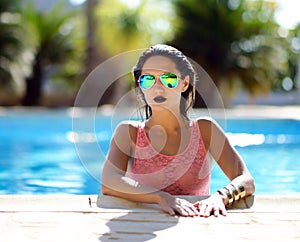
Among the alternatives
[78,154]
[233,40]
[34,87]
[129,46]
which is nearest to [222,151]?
[78,154]

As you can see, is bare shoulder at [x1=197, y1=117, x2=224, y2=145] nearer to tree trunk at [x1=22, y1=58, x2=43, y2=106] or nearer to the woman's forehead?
the woman's forehead

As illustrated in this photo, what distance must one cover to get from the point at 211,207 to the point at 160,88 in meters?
0.46

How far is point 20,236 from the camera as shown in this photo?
1.75 m

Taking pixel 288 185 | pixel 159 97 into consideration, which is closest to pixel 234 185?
pixel 159 97

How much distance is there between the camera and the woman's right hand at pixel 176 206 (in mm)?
1974

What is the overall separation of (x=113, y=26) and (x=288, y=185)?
36.7ft

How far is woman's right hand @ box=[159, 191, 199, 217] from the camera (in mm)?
1974

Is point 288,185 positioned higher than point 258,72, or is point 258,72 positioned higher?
point 258,72

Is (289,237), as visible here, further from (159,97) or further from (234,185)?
(159,97)

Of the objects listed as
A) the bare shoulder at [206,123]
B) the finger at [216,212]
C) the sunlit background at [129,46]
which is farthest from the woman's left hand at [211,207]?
the sunlit background at [129,46]

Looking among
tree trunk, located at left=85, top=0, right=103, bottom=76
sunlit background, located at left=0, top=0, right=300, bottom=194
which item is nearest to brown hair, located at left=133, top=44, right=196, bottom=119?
sunlit background, located at left=0, top=0, right=300, bottom=194

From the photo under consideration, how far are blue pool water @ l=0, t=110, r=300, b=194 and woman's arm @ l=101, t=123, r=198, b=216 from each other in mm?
364

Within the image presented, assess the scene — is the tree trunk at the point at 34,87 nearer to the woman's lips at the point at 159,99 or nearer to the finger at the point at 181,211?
the woman's lips at the point at 159,99

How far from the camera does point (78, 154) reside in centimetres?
290
